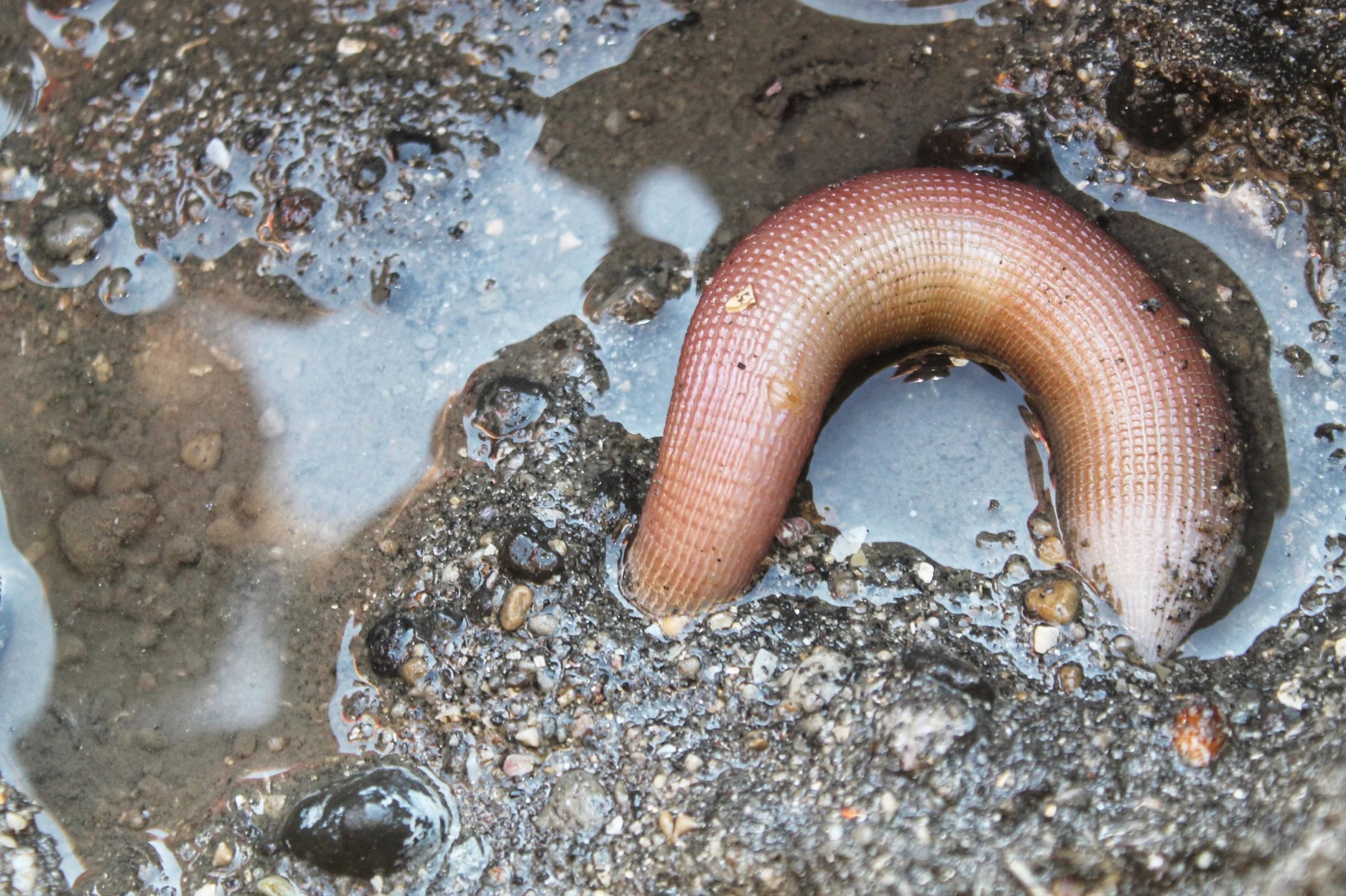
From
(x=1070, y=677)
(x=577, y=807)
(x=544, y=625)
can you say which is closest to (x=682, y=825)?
(x=577, y=807)

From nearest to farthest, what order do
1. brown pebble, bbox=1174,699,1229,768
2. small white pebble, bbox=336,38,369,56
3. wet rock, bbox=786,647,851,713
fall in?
brown pebble, bbox=1174,699,1229,768 < wet rock, bbox=786,647,851,713 < small white pebble, bbox=336,38,369,56

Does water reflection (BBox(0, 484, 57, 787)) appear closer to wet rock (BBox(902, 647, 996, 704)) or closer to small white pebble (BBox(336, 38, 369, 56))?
small white pebble (BBox(336, 38, 369, 56))

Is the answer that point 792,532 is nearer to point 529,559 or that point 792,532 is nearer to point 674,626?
point 674,626

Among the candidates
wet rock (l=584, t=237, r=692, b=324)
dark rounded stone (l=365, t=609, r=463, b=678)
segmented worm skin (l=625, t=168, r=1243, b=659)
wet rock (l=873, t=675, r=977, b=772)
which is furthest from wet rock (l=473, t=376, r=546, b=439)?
wet rock (l=873, t=675, r=977, b=772)

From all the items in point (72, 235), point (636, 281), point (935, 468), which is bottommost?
point (935, 468)

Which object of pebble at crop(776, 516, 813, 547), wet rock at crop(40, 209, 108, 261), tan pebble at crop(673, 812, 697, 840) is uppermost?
wet rock at crop(40, 209, 108, 261)

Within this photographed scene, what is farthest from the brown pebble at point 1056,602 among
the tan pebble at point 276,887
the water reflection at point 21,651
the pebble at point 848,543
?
the water reflection at point 21,651
